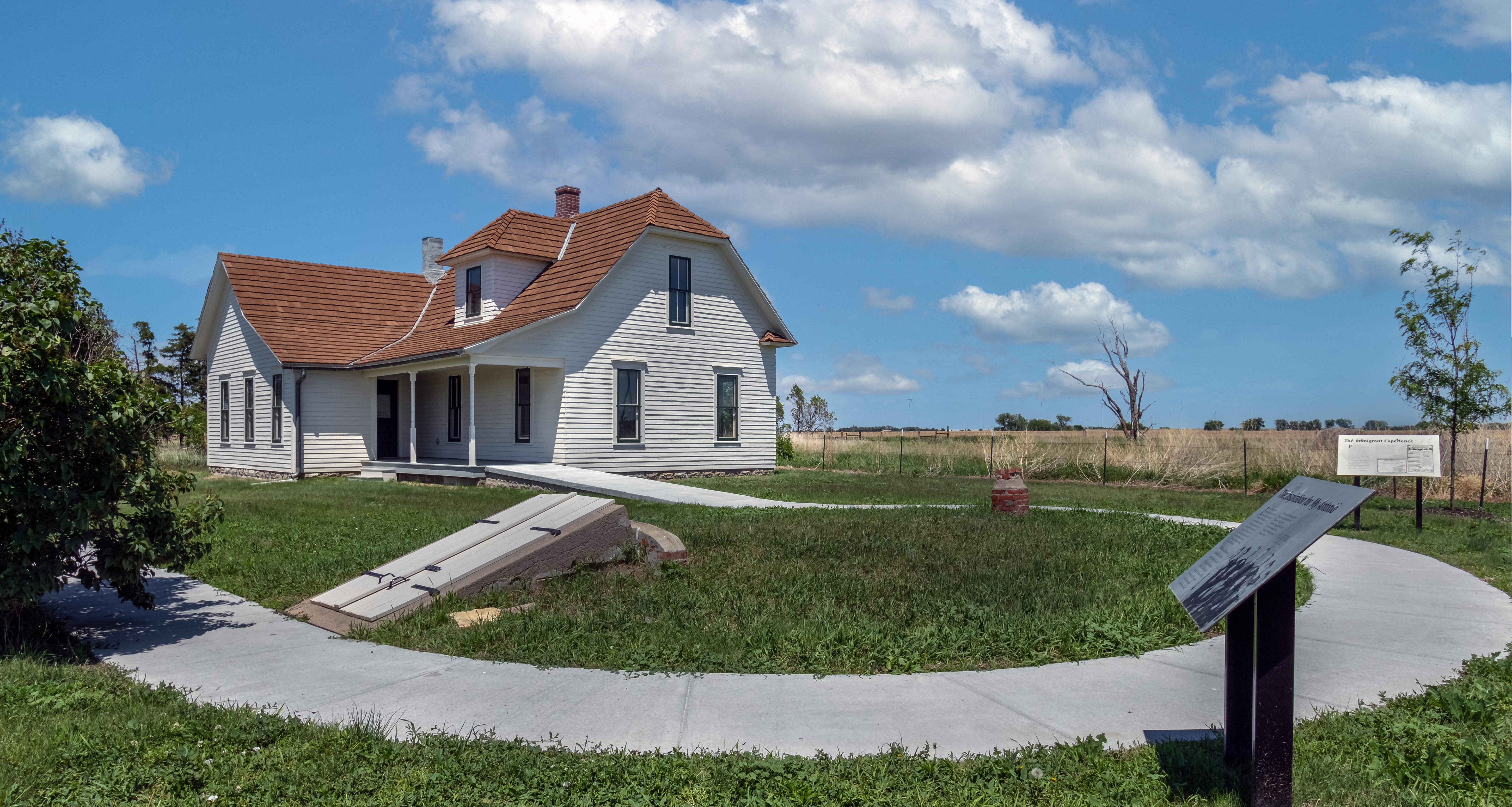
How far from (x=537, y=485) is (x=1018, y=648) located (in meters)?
15.2

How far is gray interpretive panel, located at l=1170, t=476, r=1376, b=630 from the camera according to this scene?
12.3 ft

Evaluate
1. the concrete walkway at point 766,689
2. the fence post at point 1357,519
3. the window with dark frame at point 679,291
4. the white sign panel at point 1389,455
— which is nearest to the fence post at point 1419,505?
the white sign panel at point 1389,455

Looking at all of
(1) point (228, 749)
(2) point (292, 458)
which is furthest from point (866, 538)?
(2) point (292, 458)

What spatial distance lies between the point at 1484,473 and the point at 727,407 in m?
16.4

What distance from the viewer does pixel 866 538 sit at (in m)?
10.7

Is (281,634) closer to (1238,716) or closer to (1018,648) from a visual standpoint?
(1018,648)

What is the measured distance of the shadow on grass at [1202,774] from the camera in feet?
13.8

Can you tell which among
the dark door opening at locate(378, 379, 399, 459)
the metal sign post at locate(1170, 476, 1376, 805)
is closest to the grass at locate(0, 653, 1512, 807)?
the metal sign post at locate(1170, 476, 1376, 805)

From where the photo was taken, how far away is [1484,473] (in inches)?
706

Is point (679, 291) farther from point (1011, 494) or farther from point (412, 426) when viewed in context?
point (1011, 494)

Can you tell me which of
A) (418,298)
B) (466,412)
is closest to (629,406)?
(466,412)

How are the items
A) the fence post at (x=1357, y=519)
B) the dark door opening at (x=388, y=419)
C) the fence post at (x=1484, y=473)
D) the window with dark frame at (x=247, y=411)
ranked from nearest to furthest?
the fence post at (x=1357, y=519) < the fence post at (x=1484, y=473) < the window with dark frame at (x=247, y=411) < the dark door opening at (x=388, y=419)

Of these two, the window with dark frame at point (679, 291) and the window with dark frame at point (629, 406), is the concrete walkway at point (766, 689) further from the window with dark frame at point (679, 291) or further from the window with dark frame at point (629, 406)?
the window with dark frame at point (679, 291)

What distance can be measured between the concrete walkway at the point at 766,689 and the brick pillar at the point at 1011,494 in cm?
575
